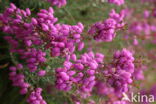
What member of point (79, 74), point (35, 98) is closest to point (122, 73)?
point (79, 74)

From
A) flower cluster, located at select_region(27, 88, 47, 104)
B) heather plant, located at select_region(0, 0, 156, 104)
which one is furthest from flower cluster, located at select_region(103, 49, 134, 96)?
flower cluster, located at select_region(27, 88, 47, 104)

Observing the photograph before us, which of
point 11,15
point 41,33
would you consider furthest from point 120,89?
point 11,15

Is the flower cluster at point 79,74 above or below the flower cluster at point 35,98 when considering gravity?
above

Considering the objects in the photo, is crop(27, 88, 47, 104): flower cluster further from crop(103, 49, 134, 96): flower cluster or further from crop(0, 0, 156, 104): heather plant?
crop(103, 49, 134, 96): flower cluster

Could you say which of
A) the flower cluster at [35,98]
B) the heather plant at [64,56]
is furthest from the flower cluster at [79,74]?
the flower cluster at [35,98]

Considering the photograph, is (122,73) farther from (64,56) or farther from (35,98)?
(35,98)

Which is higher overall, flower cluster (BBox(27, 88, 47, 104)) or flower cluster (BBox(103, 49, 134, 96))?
flower cluster (BBox(103, 49, 134, 96))

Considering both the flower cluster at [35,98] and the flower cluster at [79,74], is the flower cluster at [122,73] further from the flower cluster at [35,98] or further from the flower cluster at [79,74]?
the flower cluster at [35,98]

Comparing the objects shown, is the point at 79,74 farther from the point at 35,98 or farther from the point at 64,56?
the point at 35,98

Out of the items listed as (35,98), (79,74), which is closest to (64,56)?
(79,74)

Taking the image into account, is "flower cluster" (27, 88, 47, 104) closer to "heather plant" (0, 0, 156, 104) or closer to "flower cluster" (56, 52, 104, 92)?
"heather plant" (0, 0, 156, 104)

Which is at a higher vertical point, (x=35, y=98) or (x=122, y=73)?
(x=122, y=73)
